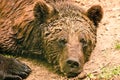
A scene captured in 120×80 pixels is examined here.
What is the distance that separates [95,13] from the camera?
8414 mm

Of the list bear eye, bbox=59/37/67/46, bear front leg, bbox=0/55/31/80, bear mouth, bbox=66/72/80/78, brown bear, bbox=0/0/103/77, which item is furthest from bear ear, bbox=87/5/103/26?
bear front leg, bbox=0/55/31/80

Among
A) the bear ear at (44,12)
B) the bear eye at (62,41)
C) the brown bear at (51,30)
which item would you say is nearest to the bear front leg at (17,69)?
the brown bear at (51,30)

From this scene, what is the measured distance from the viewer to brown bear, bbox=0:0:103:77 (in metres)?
7.93

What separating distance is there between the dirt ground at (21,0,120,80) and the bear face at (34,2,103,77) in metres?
0.19

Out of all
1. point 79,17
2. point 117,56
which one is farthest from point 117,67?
point 79,17

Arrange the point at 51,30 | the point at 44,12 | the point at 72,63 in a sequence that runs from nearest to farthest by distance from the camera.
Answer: the point at 72,63
the point at 51,30
the point at 44,12

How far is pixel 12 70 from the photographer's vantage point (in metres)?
7.96

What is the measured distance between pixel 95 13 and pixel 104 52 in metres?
0.71

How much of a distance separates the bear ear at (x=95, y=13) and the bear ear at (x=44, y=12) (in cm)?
58

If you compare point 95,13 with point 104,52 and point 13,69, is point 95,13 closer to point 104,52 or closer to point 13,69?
point 104,52

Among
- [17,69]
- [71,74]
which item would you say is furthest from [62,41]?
[17,69]

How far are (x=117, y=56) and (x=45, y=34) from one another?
4.14 ft

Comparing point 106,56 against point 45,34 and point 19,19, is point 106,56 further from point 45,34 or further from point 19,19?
point 19,19

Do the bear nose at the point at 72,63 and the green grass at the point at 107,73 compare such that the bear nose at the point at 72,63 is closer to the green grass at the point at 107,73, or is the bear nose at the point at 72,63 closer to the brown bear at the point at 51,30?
the brown bear at the point at 51,30
